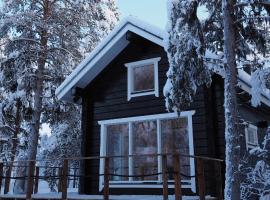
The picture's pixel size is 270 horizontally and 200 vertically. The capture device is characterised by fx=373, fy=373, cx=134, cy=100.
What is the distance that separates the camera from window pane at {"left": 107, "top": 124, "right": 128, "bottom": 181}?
37.4 feet

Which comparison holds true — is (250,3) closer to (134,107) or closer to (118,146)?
(134,107)

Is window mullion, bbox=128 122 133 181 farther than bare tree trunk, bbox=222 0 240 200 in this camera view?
Yes

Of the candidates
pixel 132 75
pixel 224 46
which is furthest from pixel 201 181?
pixel 132 75

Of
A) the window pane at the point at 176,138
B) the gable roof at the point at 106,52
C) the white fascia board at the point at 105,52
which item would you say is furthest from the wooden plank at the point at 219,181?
the white fascia board at the point at 105,52

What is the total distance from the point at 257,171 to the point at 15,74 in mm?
11875

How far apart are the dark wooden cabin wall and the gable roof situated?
229 millimetres

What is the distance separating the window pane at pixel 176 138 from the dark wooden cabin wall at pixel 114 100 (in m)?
0.52

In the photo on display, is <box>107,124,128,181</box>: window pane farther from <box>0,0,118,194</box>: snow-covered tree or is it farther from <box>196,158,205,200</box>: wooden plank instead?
<box>0,0,118,194</box>: snow-covered tree

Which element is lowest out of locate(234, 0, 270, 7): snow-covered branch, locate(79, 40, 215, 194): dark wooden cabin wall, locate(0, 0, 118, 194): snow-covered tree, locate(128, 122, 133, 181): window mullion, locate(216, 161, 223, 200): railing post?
locate(216, 161, 223, 200): railing post

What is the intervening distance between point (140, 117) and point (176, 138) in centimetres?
134

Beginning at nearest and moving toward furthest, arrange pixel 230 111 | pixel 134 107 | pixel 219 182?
pixel 230 111
pixel 219 182
pixel 134 107

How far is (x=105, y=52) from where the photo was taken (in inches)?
474

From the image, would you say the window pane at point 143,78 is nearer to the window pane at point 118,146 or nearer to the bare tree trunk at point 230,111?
the window pane at point 118,146

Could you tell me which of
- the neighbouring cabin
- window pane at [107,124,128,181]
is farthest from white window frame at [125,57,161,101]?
window pane at [107,124,128,181]
